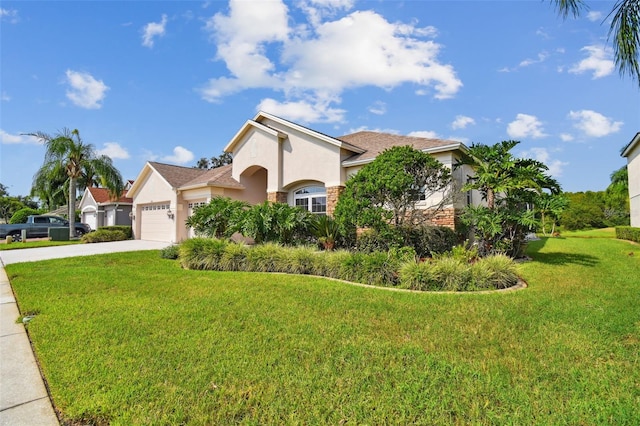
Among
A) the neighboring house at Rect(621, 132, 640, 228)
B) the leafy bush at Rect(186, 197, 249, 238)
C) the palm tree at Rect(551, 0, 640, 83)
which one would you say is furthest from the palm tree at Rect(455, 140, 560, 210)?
the neighboring house at Rect(621, 132, 640, 228)

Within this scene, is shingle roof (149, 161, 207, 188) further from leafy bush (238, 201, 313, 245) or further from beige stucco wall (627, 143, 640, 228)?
beige stucco wall (627, 143, 640, 228)

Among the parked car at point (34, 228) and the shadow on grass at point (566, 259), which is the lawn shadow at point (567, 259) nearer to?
the shadow on grass at point (566, 259)

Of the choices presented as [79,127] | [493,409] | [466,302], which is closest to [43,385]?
[493,409]

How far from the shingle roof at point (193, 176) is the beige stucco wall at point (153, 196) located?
0.55 metres

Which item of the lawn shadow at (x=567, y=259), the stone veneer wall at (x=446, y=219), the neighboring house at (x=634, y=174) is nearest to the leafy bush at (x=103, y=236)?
the stone veneer wall at (x=446, y=219)

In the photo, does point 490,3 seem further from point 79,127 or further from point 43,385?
point 79,127

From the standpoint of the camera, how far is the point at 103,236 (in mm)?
22141

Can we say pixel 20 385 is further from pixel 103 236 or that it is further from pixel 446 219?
pixel 103 236

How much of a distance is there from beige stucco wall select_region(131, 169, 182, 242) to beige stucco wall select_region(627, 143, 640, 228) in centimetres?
2912

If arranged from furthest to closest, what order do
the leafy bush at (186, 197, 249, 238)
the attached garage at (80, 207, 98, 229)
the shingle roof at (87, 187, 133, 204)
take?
the attached garage at (80, 207, 98, 229), the shingle roof at (87, 187, 133, 204), the leafy bush at (186, 197, 249, 238)

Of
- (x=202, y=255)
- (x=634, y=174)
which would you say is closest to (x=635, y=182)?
(x=634, y=174)

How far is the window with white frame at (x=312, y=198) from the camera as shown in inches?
631

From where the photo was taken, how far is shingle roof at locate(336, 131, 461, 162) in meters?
13.6

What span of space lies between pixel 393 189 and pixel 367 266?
2.93m
